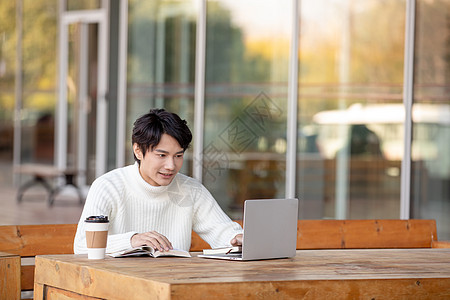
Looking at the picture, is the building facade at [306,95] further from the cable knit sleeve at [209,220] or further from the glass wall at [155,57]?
the cable knit sleeve at [209,220]

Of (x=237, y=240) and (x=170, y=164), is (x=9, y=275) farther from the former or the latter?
(x=237, y=240)

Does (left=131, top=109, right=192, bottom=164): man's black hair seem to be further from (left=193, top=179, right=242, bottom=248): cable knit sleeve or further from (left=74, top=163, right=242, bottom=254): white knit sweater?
(left=193, top=179, right=242, bottom=248): cable knit sleeve

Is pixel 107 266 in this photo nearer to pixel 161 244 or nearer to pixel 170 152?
pixel 161 244

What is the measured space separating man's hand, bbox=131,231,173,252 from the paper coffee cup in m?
0.13

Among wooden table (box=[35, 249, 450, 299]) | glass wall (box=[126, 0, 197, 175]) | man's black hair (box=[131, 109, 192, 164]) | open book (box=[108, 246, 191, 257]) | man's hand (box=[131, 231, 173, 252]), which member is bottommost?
wooden table (box=[35, 249, 450, 299])

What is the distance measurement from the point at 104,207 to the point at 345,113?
4.36m

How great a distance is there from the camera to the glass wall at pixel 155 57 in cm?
789

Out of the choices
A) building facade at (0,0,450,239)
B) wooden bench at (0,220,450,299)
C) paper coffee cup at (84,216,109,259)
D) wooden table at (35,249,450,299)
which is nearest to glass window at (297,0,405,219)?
building facade at (0,0,450,239)

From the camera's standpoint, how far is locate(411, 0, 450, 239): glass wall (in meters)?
6.53

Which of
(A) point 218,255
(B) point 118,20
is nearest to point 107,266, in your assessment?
(A) point 218,255

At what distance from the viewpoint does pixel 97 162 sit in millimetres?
9898

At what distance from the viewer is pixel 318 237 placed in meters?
4.02

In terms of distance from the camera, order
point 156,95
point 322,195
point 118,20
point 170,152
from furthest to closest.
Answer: point 118,20, point 156,95, point 322,195, point 170,152

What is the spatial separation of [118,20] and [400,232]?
5.81 meters
